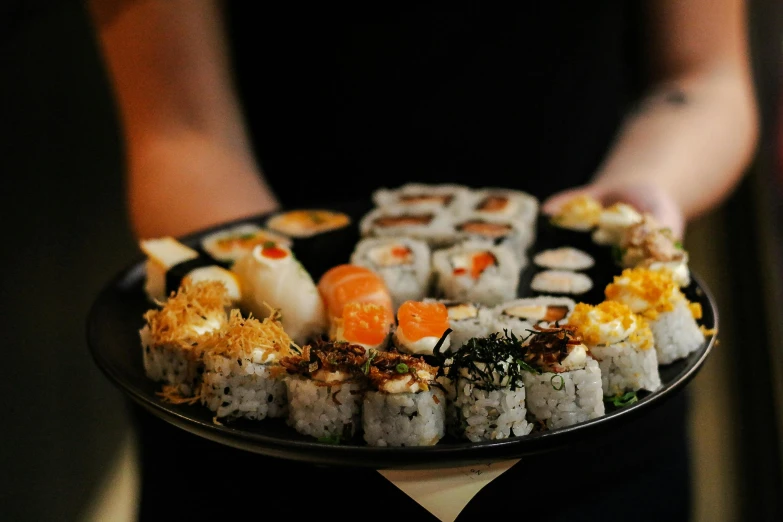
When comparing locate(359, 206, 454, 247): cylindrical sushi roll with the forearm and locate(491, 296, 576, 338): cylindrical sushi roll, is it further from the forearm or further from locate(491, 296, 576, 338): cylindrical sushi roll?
the forearm

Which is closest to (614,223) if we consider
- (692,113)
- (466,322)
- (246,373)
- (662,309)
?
(662,309)

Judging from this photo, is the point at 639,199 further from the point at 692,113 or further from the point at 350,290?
the point at 350,290

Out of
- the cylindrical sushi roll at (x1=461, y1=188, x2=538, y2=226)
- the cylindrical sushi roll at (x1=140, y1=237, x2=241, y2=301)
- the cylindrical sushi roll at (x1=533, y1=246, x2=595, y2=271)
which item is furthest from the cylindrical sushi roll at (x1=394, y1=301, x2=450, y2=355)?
the cylindrical sushi roll at (x1=461, y1=188, x2=538, y2=226)

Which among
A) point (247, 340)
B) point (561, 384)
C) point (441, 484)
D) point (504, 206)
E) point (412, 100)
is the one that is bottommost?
point (441, 484)

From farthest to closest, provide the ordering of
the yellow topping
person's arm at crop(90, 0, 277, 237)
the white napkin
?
person's arm at crop(90, 0, 277, 237) → the yellow topping → the white napkin

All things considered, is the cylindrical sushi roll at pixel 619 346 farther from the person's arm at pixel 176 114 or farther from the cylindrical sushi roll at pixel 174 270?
the person's arm at pixel 176 114

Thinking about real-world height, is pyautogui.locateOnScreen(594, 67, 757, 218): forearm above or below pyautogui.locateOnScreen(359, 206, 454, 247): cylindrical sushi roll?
above
